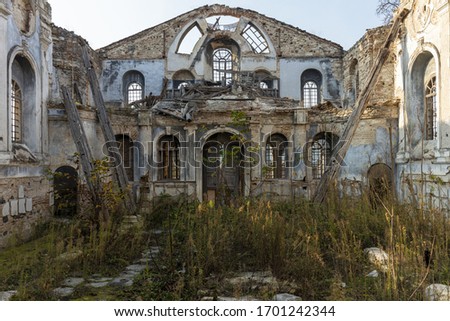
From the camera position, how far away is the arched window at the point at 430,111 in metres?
12.4

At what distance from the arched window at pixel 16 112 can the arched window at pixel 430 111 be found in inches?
529

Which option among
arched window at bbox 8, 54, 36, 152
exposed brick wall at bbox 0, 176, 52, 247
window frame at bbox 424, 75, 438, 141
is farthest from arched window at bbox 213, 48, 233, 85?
exposed brick wall at bbox 0, 176, 52, 247

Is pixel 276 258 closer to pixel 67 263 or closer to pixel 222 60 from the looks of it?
pixel 67 263

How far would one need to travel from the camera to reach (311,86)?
2417 cm

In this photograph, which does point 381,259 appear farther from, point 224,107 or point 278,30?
point 278,30

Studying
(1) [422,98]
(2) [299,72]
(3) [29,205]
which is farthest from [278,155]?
(2) [299,72]

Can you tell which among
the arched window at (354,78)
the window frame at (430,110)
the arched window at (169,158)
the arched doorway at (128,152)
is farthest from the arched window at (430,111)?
the arched doorway at (128,152)

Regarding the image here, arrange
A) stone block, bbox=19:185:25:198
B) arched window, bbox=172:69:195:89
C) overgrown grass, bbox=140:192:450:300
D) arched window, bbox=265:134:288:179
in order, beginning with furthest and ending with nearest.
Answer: arched window, bbox=172:69:195:89 < arched window, bbox=265:134:288:179 < stone block, bbox=19:185:25:198 < overgrown grass, bbox=140:192:450:300

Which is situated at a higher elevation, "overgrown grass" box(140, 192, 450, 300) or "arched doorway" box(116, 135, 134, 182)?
"arched doorway" box(116, 135, 134, 182)

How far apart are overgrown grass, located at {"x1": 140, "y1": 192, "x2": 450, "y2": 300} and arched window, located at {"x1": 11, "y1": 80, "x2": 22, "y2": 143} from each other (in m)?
7.11

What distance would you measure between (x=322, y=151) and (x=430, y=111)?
4408mm

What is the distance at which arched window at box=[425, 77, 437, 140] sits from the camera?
40.7 ft

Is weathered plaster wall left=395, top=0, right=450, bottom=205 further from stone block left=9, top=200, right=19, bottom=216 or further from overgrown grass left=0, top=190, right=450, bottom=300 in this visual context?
stone block left=9, top=200, right=19, bottom=216

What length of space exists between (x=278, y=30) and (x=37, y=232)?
18.5 meters
